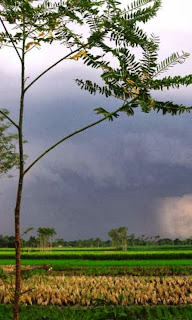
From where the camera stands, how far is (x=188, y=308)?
30.7ft

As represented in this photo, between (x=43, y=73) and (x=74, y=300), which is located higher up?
(x=43, y=73)

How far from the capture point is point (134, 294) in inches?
404

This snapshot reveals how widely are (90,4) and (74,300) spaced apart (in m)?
7.87

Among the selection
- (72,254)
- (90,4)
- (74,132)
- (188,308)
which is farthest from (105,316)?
(72,254)

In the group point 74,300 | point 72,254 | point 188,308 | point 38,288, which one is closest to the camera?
point 188,308

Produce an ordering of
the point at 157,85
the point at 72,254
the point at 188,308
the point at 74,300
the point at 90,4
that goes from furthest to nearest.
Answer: the point at 72,254 → the point at 74,300 → the point at 188,308 → the point at 90,4 → the point at 157,85

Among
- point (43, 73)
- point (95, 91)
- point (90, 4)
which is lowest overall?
point (95, 91)

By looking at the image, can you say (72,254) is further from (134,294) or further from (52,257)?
(134,294)

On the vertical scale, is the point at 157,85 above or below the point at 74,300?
above

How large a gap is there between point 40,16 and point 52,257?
3349cm

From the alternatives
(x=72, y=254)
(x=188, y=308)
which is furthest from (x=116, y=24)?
(x=72, y=254)

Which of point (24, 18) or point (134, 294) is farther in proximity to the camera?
point (134, 294)

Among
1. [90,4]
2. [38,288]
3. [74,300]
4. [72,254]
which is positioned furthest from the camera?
[72,254]

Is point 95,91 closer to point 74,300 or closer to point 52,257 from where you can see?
point 74,300
